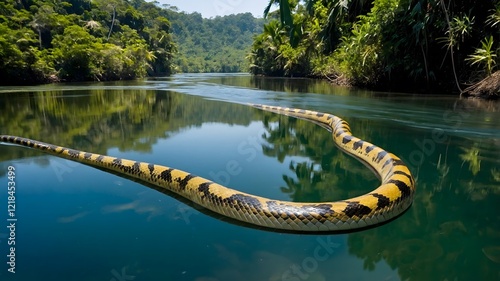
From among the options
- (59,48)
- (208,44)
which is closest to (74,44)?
(59,48)

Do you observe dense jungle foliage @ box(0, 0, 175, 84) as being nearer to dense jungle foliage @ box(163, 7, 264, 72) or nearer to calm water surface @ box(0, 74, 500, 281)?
calm water surface @ box(0, 74, 500, 281)

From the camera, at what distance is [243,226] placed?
151 inches

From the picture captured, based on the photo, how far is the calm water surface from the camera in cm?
306

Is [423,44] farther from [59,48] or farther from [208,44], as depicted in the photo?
[208,44]

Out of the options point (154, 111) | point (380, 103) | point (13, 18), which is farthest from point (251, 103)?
point (13, 18)

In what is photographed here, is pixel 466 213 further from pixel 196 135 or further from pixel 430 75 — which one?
pixel 430 75

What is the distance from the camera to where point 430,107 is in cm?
1285

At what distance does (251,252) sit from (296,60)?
46.1m

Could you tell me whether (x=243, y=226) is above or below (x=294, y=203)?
below

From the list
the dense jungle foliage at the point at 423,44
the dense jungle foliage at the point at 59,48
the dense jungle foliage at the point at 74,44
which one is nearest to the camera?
the dense jungle foliage at the point at 423,44

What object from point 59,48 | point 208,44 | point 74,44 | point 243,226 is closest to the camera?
point 243,226

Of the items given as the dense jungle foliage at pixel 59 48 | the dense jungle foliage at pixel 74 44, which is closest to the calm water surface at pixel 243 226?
the dense jungle foliage at pixel 59 48

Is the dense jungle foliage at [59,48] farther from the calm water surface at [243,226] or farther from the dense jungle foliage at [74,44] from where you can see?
the calm water surface at [243,226]

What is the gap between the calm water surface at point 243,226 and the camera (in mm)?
3062
